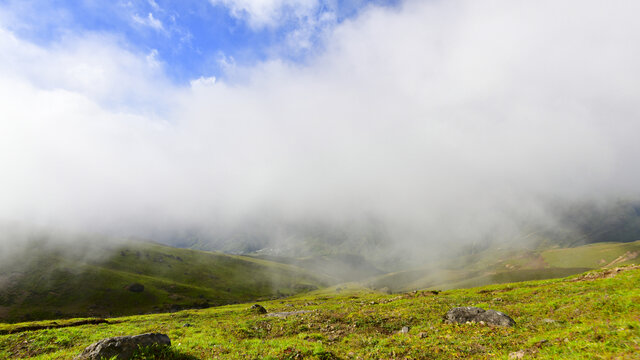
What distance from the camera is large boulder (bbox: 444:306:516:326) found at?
871 inches

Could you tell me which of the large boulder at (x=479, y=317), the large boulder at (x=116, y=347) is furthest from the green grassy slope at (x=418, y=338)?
the large boulder at (x=116, y=347)

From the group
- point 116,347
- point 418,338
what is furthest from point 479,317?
point 116,347

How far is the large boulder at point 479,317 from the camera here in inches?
871

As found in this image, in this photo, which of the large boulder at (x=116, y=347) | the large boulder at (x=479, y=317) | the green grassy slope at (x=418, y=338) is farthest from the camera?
the large boulder at (x=479, y=317)

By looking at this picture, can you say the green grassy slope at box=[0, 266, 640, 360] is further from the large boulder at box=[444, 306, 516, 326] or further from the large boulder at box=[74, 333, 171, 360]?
the large boulder at box=[74, 333, 171, 360]

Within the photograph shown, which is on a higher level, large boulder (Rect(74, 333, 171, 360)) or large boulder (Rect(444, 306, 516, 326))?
large boulder (Rect(74, 333, 171, 360))

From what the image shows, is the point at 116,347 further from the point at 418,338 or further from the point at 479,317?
the point at 479,317

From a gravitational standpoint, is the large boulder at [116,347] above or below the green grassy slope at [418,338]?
above

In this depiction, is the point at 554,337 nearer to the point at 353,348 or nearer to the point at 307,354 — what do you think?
the point at 353,348

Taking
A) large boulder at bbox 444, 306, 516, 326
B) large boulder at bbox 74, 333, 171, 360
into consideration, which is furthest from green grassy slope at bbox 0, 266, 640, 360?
large boulder at bbox 74, 333, 171, 360

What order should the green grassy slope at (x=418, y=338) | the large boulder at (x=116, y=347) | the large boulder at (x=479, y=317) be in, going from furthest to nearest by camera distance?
the large boulder at (x=479, y=317), the large boulder at (x=116, y=347), the green grassy slope at (x=418, y=338)

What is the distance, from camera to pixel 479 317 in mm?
23469

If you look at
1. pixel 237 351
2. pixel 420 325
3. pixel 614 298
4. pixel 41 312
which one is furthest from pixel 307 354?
pixel 41 312

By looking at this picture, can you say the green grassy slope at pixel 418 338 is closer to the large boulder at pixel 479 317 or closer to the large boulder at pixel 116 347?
the large boulder at pixel 479 317
